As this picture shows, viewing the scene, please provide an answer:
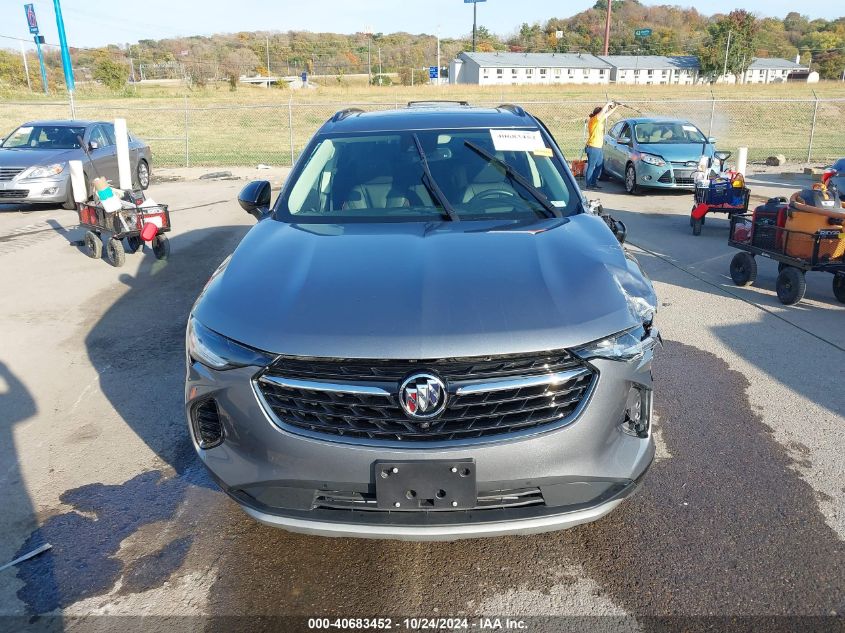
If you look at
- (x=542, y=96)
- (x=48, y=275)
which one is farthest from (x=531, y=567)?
(x=542, y=96)

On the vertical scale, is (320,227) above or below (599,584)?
above

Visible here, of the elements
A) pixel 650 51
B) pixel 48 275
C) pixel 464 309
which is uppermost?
pixel 650 51

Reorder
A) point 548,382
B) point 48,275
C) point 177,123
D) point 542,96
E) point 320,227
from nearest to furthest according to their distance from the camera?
1. point 548,382
2. point 320,227
3. point 48,275
4. point 177,123
5. point 542,96

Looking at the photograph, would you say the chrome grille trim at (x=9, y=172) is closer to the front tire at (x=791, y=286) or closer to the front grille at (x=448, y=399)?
the front grille at (x=448, y=399)

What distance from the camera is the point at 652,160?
45.8 ft

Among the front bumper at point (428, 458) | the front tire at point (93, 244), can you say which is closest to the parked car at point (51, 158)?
the front tire at point (93, 244)

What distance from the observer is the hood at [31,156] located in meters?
12.4

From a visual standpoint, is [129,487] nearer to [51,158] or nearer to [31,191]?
[31,191]

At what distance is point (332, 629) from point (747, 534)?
191 centimetres

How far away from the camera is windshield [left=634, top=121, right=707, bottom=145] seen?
14680mm

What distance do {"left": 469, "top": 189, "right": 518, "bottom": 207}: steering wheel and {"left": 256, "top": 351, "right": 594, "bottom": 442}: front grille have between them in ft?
5.48

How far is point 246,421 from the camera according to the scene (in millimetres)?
2561

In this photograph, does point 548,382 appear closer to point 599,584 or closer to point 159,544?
point 599,584

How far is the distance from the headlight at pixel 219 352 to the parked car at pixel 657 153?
1230cm
